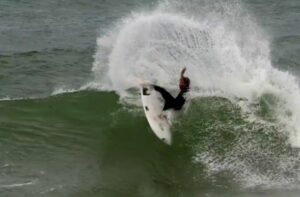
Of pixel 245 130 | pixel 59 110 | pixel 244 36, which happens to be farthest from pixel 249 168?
pixel 244 36

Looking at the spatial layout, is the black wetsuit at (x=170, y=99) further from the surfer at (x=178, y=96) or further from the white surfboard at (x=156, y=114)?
the white surfboard at (x=156, y=114)

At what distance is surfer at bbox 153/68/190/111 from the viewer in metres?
14.9

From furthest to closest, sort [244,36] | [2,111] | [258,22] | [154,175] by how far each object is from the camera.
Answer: [258,22] → [244,36] → [2,111] → [154,175]

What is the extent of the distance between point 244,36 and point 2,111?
9.68 m

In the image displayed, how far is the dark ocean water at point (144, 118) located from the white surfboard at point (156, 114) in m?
0.35

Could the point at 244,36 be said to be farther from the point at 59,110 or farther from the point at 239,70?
the point at 59,110

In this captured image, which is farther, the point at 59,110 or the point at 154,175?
the point at 59,110

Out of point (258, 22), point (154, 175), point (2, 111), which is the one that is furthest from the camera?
point (258, 22)

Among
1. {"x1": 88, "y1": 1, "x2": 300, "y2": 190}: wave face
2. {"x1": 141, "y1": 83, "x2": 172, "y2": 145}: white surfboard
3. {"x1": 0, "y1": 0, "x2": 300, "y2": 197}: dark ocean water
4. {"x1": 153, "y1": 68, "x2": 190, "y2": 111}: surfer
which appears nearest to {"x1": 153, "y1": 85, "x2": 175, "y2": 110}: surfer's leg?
{"x1": 153, "y1": 68, "x2": 190, "y2": 111}: surfer

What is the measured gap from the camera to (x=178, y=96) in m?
15.1

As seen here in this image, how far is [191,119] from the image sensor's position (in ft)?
53.8

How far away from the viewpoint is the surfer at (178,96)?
14906mm

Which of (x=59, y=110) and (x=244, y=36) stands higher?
(x=244, y=36)

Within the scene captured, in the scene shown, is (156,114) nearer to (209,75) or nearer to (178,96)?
(178,96)
